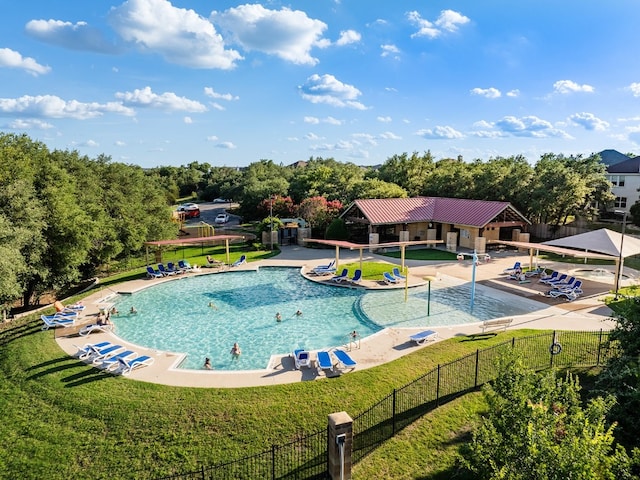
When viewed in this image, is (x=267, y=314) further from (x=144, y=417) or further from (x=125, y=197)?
(x=125, y=197)

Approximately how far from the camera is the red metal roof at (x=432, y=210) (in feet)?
113

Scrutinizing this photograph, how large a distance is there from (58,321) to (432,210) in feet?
100

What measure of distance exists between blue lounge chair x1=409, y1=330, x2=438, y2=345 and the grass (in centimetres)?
144

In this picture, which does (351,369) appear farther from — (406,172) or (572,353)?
(406,172)

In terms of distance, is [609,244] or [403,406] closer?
[403,406]

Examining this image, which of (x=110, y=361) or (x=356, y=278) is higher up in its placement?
(x=356, y=278)

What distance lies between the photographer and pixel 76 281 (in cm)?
2655

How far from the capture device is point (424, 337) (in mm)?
16062

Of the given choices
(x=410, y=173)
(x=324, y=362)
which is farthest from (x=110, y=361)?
(x=410, y=173)

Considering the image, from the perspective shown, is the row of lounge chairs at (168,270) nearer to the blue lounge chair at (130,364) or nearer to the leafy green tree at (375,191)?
the blue lounge chair at (130,364)

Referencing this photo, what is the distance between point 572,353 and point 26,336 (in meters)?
21.4

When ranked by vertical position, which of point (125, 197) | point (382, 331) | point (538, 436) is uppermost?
point (125, 197)

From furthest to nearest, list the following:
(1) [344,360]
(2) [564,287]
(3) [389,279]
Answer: (3) [389,279] → (2) [564,287] → (1) [344,360]

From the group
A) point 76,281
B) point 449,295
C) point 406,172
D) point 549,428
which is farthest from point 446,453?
point 406,172
